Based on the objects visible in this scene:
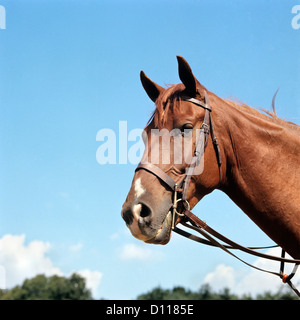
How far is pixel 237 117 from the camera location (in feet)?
16.8

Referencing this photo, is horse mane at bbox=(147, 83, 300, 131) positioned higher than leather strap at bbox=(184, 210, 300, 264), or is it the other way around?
horse mane at bbox=(147, 83, 300, 131)

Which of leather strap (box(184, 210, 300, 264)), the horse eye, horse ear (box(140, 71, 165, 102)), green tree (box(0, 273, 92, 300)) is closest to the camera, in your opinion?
leather strap (box(184, 210, 300, 264))

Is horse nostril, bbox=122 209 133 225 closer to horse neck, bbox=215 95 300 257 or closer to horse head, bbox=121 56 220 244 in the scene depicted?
horse head, bbox=121 56 220 244

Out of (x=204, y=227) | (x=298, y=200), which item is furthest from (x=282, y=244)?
A: (x=204, y=227)

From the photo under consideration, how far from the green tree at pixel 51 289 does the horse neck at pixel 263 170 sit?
223 ft

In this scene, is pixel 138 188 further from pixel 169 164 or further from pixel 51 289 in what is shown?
pixel 51 289

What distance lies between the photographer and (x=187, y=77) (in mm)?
5051

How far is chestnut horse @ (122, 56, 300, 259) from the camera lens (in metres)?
4.45

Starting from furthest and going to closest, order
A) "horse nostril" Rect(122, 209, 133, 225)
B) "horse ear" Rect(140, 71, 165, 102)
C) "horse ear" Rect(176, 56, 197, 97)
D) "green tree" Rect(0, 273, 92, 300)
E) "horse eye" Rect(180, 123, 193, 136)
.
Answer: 1. "green tree" Rect(0, 273, 92, 300)
2. "horse ear" Rect(140, 71, 165, 102)
3. "horse ear" Rect(176, 56, 197, 97)
4. "horse eye" Rect(180, 123, 193, 136)
5. "horse nostril" Rect(122, 209, 133, 225)

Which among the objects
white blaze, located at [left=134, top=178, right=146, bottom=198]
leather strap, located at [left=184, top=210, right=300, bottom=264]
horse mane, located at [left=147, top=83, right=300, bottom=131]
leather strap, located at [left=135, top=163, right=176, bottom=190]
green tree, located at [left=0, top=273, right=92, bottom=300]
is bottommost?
green tree, located at [left=0, top=273, right=92, bottom=300]

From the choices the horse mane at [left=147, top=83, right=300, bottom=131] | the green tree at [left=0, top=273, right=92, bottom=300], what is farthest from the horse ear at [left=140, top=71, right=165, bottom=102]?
the green tree at [left=0, top=273, right=92, bottom=300]

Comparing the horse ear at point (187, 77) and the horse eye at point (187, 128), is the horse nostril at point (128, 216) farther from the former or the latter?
the horse ear at point (187, 77)

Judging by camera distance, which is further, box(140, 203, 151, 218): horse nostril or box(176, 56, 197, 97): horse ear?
box(176, 56, 197, 97): horse ear
